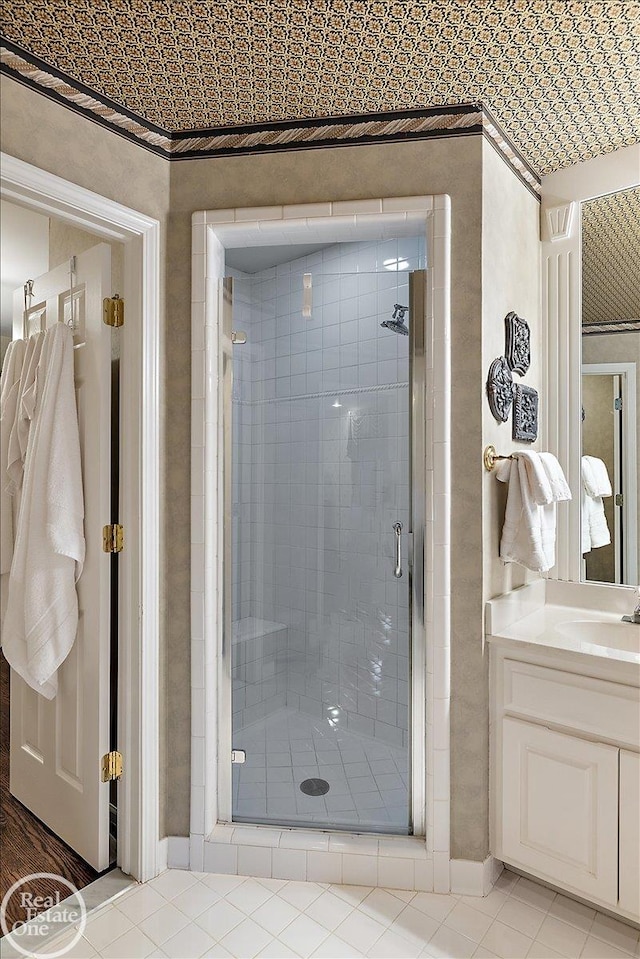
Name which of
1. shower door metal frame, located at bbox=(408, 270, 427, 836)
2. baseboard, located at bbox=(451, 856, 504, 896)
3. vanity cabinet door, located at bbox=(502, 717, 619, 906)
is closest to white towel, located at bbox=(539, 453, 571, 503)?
shower door metal frame, located at bbox=(408, 270, 427, 836)

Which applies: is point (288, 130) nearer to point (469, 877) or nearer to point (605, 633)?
point (605, 633)

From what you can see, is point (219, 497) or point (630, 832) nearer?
point (630, 832)

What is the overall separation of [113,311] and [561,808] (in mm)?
2116

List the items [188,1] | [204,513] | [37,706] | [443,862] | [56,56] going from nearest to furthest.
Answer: [188,1], [56,56], [443,862], [204,513], [37,706]

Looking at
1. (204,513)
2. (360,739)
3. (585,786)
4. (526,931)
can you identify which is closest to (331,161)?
(204,513)

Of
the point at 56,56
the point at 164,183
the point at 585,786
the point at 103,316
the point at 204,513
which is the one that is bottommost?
the point at 585,786

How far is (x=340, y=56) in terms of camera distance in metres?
1.69

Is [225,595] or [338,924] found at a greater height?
[225,595]

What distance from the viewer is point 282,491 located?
2158mm

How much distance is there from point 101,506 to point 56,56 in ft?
4.29

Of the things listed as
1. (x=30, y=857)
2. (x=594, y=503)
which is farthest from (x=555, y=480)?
(x=30, y=857)

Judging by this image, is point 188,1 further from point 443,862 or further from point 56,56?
point 443,862

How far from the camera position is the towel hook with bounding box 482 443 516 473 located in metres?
1.99

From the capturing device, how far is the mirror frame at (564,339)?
7.69ft
